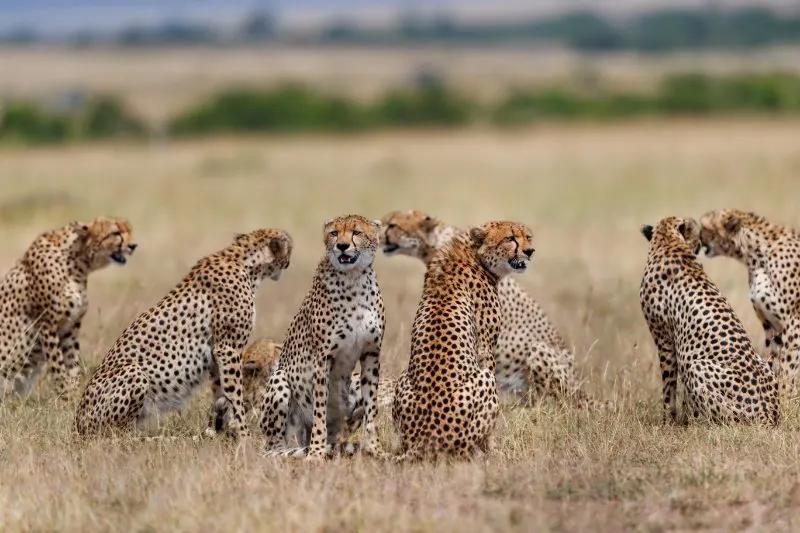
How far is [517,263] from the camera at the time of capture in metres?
6.03

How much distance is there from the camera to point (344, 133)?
109 ft

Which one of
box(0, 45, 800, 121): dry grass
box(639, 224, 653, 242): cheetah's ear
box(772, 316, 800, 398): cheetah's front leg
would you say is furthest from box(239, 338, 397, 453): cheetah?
box(0, 45, 800, 121): dry grass

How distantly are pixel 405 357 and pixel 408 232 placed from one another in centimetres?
66

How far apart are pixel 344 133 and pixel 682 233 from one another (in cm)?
2673

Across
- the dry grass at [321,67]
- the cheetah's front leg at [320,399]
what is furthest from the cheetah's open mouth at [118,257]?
the dry grass at [321,67]

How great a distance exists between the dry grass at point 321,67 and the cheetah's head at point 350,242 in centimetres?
5114

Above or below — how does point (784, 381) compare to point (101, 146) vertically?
below

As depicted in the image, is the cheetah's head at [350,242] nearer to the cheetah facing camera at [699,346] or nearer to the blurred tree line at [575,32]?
the cheetah facing camera at [699,346]

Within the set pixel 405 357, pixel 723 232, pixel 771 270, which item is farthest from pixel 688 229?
pixel 405 357

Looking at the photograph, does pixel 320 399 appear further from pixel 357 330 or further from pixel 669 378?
pixel 669 378

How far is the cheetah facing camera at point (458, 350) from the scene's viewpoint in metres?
5.43

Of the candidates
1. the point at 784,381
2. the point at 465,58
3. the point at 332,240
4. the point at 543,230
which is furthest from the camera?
the point at 465,58

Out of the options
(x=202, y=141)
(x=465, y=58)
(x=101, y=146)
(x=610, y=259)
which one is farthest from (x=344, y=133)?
(x=465, y=58)

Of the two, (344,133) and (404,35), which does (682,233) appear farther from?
(404,35)
